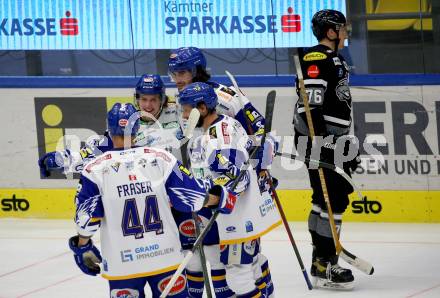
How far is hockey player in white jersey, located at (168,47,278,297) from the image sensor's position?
6173 mm

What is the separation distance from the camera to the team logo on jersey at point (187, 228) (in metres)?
5.98

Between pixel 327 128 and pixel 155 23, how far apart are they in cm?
299

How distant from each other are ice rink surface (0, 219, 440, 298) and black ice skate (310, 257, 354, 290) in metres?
0.06

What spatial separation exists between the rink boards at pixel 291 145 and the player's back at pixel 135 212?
3837 millimetres

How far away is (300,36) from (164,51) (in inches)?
47.1

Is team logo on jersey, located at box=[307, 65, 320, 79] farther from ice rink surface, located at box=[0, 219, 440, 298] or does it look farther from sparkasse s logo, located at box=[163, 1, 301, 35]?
sparkasse s logo, located at box=[163, 1, 301, 35]

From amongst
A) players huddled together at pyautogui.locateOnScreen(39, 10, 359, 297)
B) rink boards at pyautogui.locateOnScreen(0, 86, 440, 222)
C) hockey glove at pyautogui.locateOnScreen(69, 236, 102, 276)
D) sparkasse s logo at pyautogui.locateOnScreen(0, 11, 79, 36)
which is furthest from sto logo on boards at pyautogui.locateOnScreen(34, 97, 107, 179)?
hockey glove at pyautogui.locateOnScreen(69, 236, 102, 276)

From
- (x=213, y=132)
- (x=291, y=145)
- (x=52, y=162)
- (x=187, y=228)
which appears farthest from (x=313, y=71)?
(x=291, y=145)

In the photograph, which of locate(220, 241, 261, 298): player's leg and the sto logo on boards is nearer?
locate(220, 241, 261, 298): player's leg

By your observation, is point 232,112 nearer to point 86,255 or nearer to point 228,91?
point 228,91

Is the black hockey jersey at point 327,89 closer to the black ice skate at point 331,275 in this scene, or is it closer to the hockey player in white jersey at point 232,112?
the hockey player in white jersey at point 232,112

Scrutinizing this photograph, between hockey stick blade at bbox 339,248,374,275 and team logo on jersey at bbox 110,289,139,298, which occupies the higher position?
team logo on jersey at bbox 110,289,139,298

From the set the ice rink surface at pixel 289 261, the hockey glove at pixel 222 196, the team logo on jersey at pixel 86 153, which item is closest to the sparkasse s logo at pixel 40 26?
the ice rink surface at pixel 289 261

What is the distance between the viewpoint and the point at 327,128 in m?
7.02
